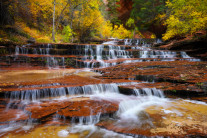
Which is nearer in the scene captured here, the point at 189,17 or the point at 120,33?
the point at 189,17

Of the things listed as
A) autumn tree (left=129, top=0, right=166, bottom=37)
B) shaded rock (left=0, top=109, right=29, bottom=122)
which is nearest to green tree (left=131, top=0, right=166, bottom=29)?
autumn tree (left=129, top=0, right=166, bottom=37)

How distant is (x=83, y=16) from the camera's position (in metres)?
20.8

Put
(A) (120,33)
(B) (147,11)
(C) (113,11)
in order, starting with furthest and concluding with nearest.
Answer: (C) (113,11)
(A) (120,33)
(B) (147,11)

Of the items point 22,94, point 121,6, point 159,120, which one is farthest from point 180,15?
point 121,6

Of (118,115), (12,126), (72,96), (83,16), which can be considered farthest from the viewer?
(83,16)

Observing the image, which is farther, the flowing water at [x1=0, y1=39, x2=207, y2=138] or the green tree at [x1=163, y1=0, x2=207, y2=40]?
the green tree at [x1=163, y1=0, x2=207, y2=40]

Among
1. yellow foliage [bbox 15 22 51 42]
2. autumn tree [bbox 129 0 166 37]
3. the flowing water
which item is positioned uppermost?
autumn tree [bbox 129 0 166 37]

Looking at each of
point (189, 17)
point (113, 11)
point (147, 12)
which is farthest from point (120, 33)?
point (189, 17)

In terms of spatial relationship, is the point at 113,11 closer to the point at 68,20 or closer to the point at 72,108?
the point at 68,20

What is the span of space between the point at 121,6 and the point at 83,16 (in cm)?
2838

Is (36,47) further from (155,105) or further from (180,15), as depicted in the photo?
(180,15)

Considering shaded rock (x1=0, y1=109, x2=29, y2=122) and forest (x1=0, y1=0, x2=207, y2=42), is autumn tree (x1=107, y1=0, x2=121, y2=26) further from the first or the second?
shaded rock (x1=0, y1=109, x2=29, y2=122)

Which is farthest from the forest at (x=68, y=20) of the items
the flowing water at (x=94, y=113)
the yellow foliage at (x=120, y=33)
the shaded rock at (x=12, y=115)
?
the shaded rock at (x=12, y=115)

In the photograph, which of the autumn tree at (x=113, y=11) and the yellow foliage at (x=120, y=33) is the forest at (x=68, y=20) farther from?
the autumn tree at (x=113, y=11)
